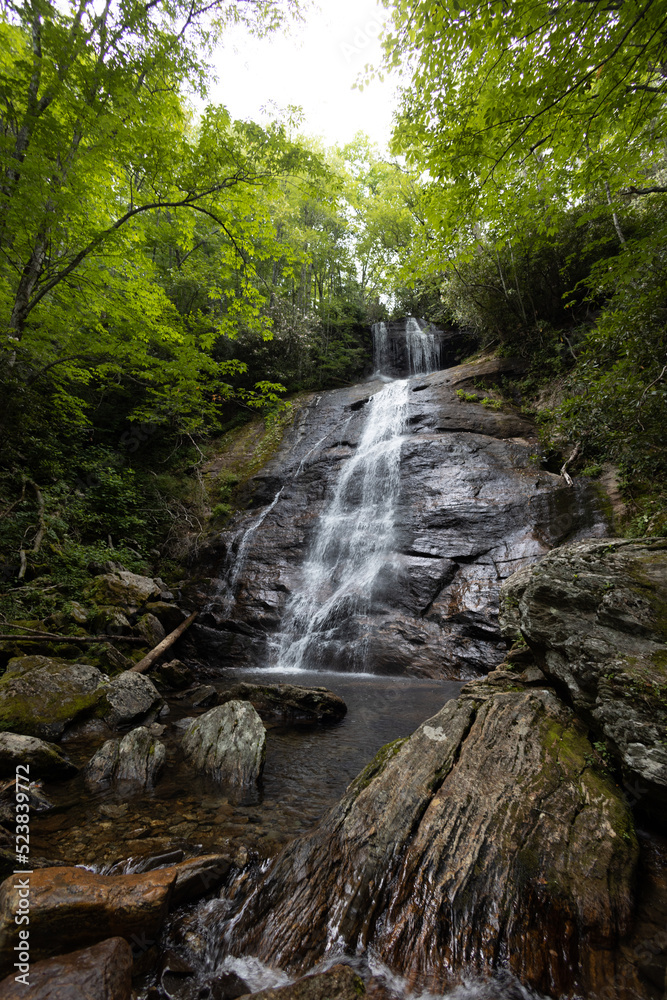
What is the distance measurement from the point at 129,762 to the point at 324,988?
3003 millimetres

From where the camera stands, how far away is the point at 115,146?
611cm

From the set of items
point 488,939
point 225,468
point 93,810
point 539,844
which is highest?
point 225,468

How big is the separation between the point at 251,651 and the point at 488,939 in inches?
285

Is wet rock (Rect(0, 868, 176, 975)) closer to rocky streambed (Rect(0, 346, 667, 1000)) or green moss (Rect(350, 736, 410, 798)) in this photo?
rocky streambed (Rect(0, 346, 667, 1000))

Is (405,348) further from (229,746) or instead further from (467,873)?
(467,873)

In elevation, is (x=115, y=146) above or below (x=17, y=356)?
above

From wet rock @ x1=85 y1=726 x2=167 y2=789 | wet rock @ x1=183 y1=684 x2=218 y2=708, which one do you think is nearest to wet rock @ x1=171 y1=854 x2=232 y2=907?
wet rock @ x1=85 y1=726 x2=167 y2=789

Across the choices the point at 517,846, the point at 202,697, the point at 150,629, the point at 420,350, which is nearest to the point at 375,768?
the point at 517,846

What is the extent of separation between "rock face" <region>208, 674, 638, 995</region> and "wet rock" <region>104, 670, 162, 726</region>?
3.33 metres

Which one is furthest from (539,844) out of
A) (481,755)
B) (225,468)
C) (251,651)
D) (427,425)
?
(225,468)

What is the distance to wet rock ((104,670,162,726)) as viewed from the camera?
5016 millimetres

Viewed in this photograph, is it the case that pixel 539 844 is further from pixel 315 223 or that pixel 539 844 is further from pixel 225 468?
pixel 315 223

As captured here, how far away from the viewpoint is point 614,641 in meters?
2.78

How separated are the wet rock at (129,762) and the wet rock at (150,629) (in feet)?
10.8
